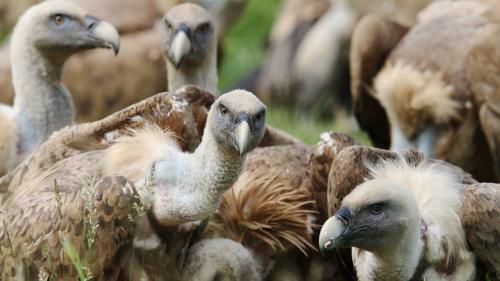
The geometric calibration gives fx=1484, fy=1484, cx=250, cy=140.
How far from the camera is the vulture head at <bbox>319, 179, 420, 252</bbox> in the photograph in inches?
209

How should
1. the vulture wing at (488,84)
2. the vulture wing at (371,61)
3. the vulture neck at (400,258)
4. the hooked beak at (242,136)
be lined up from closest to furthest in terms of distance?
the hooked beak at (242,136) → the vulture neck at (400,258) → the vulture wing at (488,84) → the vulture wing at (371,61)

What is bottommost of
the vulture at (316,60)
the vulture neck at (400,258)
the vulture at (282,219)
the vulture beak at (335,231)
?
the vulture at (316,60)

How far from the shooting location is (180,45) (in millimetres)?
6953

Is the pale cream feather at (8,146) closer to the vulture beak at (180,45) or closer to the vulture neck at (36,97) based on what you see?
the vulture neck at (36,97)

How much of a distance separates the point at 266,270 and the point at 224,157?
914 millimetres

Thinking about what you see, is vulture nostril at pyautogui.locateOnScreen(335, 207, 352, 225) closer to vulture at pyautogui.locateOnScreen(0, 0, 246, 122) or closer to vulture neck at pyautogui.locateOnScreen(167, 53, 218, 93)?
vulture neck at pyautogui.locateOnScreen(167, 53, 218, 93)

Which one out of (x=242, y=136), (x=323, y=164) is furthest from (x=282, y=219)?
(x=242, y=136)

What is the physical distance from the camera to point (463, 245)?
5590 mm

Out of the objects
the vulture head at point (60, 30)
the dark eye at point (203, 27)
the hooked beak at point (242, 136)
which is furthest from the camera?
the dark eye at point (203, 27)

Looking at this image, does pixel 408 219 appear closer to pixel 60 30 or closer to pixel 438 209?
pixel 438 209

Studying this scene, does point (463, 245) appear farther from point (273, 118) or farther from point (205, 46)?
point (273, 118)

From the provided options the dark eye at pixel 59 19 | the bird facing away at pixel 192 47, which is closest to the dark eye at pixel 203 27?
the bird facing away at pixel 192 47

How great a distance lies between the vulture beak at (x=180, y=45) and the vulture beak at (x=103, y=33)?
0.29 metres

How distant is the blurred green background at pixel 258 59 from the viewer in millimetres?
9641
